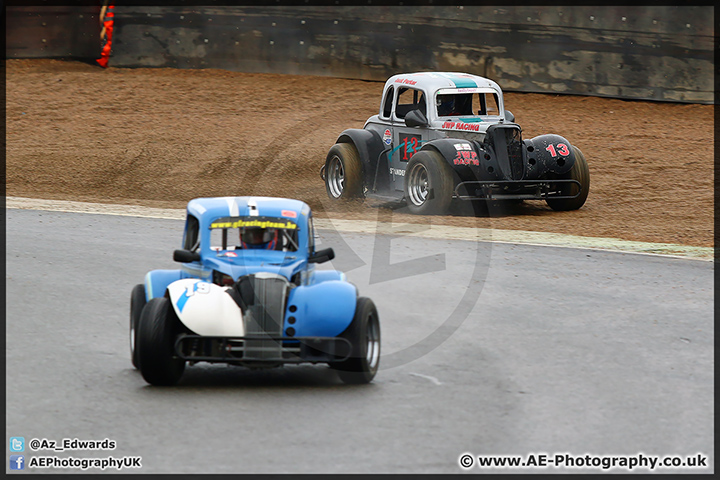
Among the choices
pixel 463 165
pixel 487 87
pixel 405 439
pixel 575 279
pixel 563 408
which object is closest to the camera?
pixel 405 439

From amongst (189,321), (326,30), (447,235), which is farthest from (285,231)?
(326,30)

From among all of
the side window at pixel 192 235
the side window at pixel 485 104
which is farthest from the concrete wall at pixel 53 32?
the side window at pixel 192 235

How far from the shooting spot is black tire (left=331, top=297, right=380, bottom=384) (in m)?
7.09

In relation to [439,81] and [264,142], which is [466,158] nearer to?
[439,81]

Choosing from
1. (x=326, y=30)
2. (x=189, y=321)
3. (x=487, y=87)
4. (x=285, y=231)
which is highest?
(x=326, y=30)

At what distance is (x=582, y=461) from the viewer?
234 inches

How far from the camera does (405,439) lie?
20.4ft

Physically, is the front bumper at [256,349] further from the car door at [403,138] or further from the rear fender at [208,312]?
the car door at [403,138]

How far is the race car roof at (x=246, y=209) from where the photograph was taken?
786 cm

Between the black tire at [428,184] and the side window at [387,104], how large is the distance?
146cm

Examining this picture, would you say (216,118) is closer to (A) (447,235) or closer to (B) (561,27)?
(B) (561,27)

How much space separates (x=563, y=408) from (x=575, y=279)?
472 cm

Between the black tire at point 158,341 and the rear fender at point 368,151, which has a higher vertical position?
the rear fender at point 368,151

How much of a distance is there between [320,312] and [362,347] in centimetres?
37
